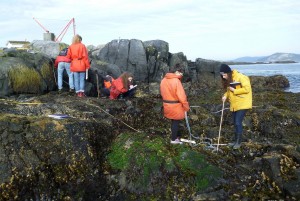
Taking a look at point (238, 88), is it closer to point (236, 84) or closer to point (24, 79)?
point (236, 84)

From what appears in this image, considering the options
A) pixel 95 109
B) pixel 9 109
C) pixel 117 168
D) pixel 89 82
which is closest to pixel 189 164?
pixel 117 168

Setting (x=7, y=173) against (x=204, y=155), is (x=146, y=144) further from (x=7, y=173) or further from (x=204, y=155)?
(x=7, y=173)

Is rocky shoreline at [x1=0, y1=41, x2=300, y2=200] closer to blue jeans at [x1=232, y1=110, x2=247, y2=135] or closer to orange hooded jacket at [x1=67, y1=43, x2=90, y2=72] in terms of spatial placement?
blue jeans at [x1=232, y1=110, x2=247, y2=135]

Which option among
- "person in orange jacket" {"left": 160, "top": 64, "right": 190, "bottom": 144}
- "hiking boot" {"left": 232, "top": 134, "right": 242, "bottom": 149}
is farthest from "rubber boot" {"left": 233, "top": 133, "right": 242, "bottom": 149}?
"person in orange jacket" {"left": 160, "top": 64, "right": 190, "bottom": 144}

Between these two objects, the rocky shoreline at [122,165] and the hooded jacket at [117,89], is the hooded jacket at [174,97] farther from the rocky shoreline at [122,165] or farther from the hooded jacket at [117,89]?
the hooded jacket at [117,89]

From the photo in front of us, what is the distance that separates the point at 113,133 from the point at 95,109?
270 centimetres

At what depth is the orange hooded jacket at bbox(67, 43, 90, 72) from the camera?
16094mm

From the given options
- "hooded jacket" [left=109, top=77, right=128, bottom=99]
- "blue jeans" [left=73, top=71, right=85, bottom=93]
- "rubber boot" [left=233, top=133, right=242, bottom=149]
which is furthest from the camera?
"blue jeans" [left=73, top=71, right=85, bottom=93]

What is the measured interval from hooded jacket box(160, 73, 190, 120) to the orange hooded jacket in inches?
275

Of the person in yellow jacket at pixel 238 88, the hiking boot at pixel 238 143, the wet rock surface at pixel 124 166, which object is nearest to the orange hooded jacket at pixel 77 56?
the wet rock surface at pixel 124 166

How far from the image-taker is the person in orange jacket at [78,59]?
634 inches

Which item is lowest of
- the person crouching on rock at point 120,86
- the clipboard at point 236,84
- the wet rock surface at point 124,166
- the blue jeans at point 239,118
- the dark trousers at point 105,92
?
the wet rock surface at point 124,166

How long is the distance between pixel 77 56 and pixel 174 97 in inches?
295

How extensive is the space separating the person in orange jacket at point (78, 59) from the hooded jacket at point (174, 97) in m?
7.00
